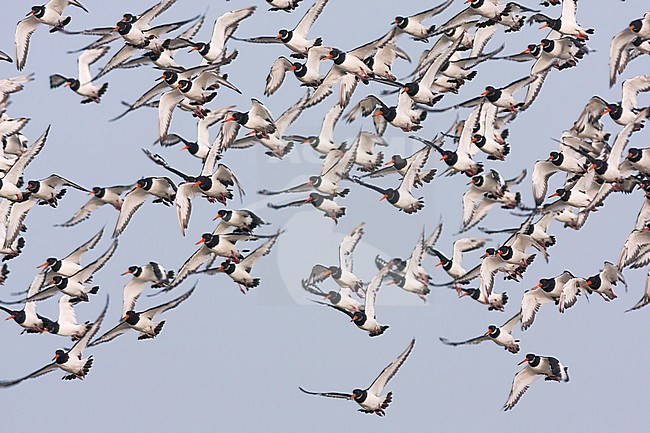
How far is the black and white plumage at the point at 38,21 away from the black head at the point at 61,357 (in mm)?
6819

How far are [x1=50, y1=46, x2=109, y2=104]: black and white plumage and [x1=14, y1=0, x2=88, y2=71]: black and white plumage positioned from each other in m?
0.93

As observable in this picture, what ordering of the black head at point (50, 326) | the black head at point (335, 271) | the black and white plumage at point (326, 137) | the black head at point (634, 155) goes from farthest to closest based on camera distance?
the black head at point (335, 271), the black and white plumage at point (326, 137), the black head at point (50, 326), the black head at point (634, 155)

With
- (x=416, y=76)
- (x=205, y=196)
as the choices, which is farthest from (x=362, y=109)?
(x=205, y=196)

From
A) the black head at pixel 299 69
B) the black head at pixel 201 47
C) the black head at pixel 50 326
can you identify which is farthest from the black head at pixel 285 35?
the black head at pixel 50 326

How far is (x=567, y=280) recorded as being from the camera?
1281 inches

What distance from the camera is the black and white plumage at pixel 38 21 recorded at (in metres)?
33.0

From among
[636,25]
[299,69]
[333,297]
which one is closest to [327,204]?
[333,297]

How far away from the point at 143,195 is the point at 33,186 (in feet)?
8.59

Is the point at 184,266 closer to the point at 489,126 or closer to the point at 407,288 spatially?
the point at 407,288

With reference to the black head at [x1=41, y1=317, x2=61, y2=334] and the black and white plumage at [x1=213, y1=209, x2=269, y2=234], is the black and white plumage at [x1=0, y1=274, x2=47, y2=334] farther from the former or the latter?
the black and white plumage at [x1=213, y1=209, x2=269, y2=234]

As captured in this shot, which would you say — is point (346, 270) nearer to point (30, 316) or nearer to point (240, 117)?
point (240, 117)

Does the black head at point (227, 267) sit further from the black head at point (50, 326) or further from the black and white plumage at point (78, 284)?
the black head at point (50, 326)

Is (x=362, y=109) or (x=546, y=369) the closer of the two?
(x=546, y=369)

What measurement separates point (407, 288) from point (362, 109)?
173 inches
